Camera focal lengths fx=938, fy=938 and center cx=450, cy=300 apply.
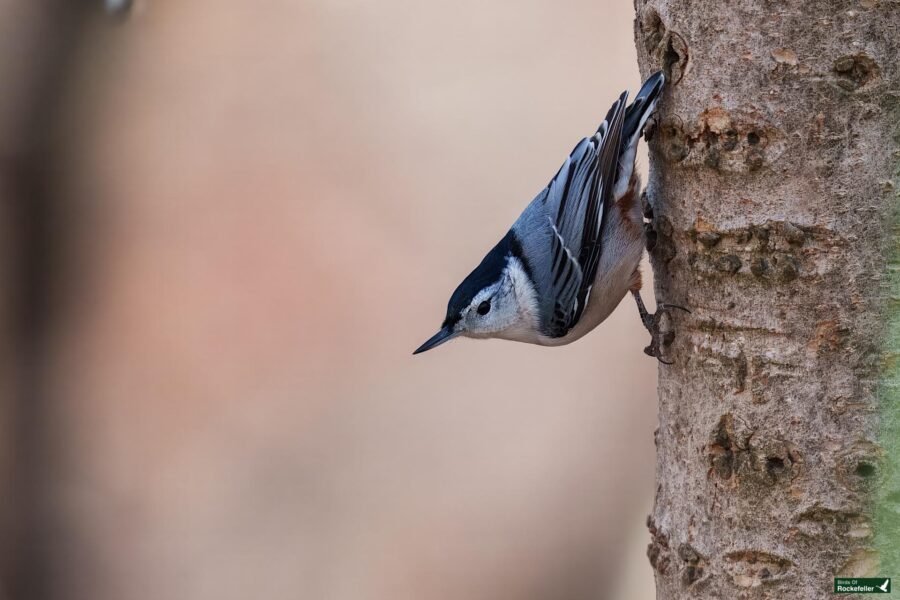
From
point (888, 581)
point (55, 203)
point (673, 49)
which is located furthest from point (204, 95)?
point (888, 581)

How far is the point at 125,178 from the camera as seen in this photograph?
13.9 feet

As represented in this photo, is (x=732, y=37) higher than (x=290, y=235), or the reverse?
(x=732, y=37)

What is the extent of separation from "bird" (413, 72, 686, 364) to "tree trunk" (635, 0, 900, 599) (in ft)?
1.56

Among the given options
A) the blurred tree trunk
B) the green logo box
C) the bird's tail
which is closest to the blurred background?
the blurred tree trunk

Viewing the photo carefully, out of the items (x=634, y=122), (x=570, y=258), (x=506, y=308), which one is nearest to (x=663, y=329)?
(x=634, y=122)

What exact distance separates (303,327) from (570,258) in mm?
1905

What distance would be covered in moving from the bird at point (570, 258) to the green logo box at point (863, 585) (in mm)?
803

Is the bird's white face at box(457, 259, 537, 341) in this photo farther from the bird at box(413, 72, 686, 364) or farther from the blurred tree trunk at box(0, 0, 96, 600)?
the blurred tree trunk at box(0, 0, 96, 600)

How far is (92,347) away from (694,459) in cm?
317

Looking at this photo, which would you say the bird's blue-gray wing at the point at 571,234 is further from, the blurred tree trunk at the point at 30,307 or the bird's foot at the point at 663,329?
the blurred tree trunk at the point at 30,307

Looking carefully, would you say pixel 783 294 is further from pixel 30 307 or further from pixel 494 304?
pixel 30 307

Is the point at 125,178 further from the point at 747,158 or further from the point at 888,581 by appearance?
the point at 888,581

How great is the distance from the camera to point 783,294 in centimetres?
168

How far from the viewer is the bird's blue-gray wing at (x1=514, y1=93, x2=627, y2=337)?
248 cm
